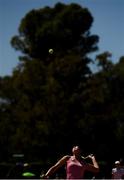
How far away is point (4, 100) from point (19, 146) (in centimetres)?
651

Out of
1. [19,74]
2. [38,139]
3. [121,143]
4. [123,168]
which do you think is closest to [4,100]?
[19,74]

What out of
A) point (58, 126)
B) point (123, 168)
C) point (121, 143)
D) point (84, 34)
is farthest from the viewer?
point (84, 34)

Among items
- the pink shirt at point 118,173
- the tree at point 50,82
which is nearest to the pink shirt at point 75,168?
the pink shirt at point 118,173

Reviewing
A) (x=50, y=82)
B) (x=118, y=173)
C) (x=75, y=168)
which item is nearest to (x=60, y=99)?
(x=50, y=82)

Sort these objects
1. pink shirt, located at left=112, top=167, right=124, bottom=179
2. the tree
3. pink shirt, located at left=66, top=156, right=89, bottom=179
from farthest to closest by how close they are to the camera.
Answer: the tree
pink shirt, located at left=112, top=167, right=124, bottom=179
pink shirt, located at left=66, top=156, right=89, bottom=179

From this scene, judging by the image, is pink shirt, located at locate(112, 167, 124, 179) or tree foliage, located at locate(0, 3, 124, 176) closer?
pink shirt, located at locate(112, 167, 124, 179)

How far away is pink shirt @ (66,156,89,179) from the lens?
1123cm

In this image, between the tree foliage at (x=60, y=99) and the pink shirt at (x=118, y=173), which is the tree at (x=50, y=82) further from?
the pink shirt at (x=118, y=173)

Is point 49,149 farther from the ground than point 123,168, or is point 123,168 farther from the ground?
point 49,149

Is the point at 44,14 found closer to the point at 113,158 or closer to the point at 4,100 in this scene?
the point at 4,100

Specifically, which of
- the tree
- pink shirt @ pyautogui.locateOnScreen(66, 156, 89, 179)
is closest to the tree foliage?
the tree

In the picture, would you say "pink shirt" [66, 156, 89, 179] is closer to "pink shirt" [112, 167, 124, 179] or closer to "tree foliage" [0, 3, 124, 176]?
"pink shirt" [112, 167, 124, 179]

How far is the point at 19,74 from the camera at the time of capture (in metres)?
57.7

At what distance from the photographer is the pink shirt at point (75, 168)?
11234mm
